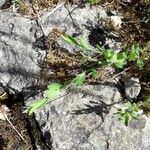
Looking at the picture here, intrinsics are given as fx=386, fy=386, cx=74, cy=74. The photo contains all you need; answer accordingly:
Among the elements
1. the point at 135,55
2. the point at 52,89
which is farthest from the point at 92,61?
the point at 52,89

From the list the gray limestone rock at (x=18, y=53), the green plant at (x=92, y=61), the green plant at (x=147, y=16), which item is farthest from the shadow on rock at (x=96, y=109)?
the green plant at (x=147, y=16)

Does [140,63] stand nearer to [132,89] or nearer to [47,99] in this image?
[132,89]

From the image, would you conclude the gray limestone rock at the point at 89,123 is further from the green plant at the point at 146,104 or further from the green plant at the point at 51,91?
the green plant at the point at 51,91

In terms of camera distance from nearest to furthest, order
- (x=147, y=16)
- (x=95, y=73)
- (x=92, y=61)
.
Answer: (x=95, y=73), (x=92, y=61), (x=147, y=16)

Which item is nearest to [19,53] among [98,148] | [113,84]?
[113,84]

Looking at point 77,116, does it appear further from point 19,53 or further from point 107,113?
point 19,53

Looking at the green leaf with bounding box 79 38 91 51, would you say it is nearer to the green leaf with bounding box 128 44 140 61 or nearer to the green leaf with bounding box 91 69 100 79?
the green leaf with bounding box 91 69 100 79

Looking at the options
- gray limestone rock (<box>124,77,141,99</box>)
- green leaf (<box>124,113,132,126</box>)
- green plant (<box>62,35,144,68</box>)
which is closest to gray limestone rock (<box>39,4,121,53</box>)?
green plant (<box>62,35,144,68</box>)

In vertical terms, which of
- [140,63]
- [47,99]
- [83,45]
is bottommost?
[47,99]
